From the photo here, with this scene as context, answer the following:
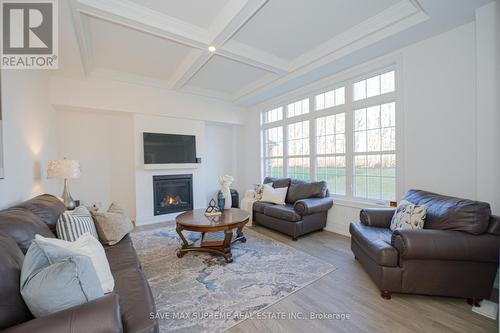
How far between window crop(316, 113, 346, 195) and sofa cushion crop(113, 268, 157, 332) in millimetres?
3450

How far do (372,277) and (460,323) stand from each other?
2.17 ft

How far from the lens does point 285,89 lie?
455 cm

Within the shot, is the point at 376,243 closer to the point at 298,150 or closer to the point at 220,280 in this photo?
the point at 220,280

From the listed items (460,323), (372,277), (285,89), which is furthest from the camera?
(285,89)

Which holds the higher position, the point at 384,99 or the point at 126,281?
the point at 384,99

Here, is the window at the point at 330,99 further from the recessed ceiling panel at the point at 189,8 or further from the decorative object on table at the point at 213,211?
the decorative object on table at the point at 213,211

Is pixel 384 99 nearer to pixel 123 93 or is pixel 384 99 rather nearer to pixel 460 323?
pixel 460 323

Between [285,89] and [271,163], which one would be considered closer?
[285,89]

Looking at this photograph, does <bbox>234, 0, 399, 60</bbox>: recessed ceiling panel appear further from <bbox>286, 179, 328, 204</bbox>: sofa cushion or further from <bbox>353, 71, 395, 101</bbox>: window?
<bbox>286, 179, 328, 204</bbox>: sofa cushion

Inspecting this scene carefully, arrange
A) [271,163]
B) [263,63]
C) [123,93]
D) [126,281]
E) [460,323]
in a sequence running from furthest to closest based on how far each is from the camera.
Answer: [271,163] → [123,93] → [263,63] → [460,323] → [126,281]

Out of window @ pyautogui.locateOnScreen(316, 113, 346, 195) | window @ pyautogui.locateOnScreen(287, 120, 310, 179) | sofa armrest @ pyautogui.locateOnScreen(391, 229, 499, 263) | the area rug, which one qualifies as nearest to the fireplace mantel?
the area rug

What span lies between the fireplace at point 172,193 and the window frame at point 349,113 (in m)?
2.29

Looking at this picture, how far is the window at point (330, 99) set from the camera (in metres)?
3.88

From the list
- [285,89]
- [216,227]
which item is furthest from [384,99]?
[216,227]
